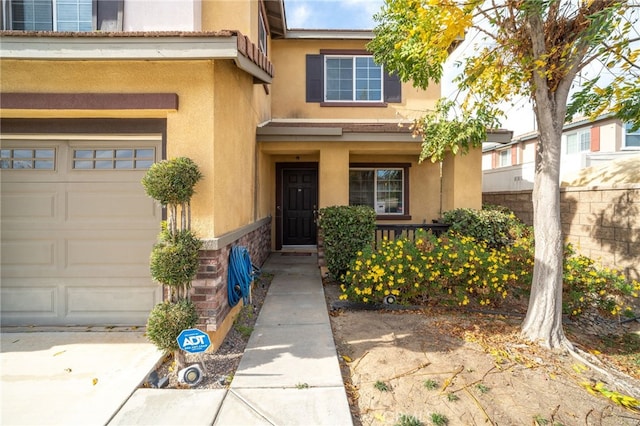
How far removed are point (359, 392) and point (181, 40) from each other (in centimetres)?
408

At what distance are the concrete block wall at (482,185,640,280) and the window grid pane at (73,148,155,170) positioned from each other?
7.46 metres

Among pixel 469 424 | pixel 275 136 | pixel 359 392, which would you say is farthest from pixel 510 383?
pixel 275 136

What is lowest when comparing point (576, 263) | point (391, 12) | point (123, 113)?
point (576, 263)

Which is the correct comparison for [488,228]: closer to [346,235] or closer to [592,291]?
[592,291]

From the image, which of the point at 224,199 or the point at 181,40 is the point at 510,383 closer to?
the point at 224,199

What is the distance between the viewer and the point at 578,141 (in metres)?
13.6

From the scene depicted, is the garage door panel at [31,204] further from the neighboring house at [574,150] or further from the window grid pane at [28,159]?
the neighboring house at [574,150]

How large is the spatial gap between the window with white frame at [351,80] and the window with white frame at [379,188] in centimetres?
212

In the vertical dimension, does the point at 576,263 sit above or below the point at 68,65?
below

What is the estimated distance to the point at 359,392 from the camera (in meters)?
3.00

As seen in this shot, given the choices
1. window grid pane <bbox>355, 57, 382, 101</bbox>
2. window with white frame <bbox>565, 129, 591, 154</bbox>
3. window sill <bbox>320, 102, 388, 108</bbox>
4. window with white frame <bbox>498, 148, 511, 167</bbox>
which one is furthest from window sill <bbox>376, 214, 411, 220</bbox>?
window with white frame <bbox>498, 148, 511, 167</bbox>

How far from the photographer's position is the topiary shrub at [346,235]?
6016 millimetres

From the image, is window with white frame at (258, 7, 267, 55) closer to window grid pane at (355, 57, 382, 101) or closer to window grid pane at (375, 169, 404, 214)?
window grid pane at (355, 57, 382, 101)

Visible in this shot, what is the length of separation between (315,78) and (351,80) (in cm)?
106
